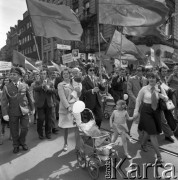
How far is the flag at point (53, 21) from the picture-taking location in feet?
22.0

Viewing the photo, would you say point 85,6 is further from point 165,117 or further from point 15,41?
point 15,41

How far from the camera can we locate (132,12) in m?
6.51

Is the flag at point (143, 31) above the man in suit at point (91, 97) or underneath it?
above

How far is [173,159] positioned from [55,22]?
510 centimetres

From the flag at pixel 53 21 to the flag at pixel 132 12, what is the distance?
1.53 metres

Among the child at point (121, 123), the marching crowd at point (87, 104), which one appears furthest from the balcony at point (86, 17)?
the child at point (121, 123)

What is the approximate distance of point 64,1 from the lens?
3488 centimetres

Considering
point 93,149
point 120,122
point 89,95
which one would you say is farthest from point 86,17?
point 93,149

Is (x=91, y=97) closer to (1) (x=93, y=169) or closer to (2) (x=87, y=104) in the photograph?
(2) (x=87, y=104)

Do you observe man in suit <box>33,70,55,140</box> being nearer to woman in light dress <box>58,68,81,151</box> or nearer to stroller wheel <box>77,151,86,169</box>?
woman in light dress <box>58,68,81,151</box>

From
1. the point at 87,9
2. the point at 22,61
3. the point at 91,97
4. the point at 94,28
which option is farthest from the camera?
the point at 87,9

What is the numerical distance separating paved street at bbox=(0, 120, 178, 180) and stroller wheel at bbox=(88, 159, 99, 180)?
12cm

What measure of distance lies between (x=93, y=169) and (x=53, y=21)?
4871 millimetres

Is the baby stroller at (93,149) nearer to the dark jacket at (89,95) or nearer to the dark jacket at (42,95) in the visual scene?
the dark jacket at (89,95)
